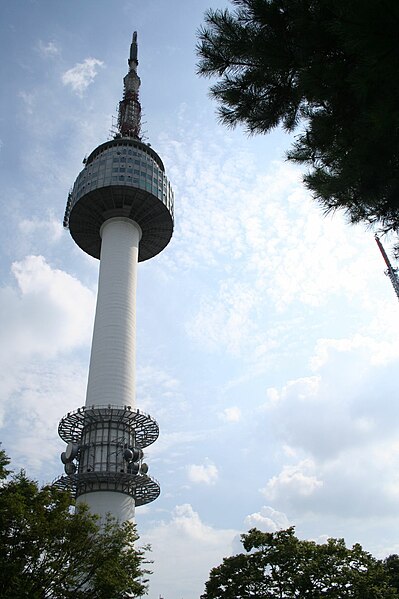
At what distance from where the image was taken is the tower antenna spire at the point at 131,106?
262ft

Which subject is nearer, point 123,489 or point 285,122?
point 285,122

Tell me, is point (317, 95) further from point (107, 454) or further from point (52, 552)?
point (107, 454)

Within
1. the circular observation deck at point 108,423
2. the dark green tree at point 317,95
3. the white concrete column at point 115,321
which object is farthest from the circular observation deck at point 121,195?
the dark green tree at point 317,95

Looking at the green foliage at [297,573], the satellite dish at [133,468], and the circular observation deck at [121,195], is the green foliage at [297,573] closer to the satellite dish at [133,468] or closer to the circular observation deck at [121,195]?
the satellite dish at [133,468]

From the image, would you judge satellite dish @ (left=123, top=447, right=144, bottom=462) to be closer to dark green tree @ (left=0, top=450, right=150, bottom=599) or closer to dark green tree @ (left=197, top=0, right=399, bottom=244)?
dark green tree @ (left=0, top=450, right=150, bottom=599)

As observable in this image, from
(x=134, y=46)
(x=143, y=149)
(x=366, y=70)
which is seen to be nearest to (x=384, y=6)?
(x=366, y=70)

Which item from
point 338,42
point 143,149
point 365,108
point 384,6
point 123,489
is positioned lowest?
point 384,6

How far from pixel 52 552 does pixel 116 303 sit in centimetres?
3796

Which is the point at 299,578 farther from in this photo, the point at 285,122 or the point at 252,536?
the point at 285,122

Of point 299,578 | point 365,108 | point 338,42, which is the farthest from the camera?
point 299,578

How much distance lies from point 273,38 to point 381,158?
12.7 feet

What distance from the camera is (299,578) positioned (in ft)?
119

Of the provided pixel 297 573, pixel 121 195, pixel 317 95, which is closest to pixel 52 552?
pixel 297 573

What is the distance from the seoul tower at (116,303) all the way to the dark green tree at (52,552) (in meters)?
24.2
